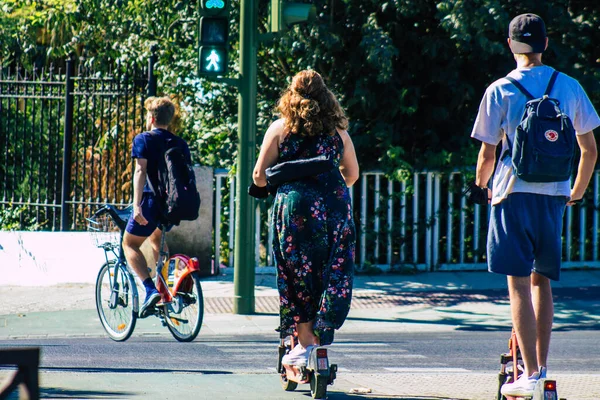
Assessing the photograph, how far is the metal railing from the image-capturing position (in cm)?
1163

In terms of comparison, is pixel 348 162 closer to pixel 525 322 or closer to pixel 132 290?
pixel 525 322

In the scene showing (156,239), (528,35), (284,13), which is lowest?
(156,239)

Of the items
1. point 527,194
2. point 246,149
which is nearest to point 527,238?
point 527,194

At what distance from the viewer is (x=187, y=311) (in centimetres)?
758

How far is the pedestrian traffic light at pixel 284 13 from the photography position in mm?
8867

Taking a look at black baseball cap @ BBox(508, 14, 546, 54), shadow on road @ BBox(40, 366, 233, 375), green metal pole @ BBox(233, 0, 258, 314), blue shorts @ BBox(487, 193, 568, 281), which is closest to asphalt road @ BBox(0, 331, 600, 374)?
shadow on road @ BBox(40, 366, 233, 375)

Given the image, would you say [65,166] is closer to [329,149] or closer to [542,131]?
[329,149]

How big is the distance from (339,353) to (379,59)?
12.9 feet

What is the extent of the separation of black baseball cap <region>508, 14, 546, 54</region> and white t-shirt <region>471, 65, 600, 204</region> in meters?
0.10

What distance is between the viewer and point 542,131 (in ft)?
14.8

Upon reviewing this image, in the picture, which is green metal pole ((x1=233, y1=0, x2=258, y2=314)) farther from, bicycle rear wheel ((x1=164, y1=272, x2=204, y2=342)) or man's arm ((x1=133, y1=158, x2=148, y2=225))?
man's arm ((x1=133, y1=158, x2=148, y2=225))

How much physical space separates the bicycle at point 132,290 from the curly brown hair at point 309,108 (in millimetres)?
2362

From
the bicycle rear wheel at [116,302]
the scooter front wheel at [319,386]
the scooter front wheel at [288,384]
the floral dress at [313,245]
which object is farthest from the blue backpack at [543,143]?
the bicycle rear wheel at [116,302]

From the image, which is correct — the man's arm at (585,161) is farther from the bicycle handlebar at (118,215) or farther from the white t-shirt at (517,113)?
the bicycle handlebar at (118,215)
